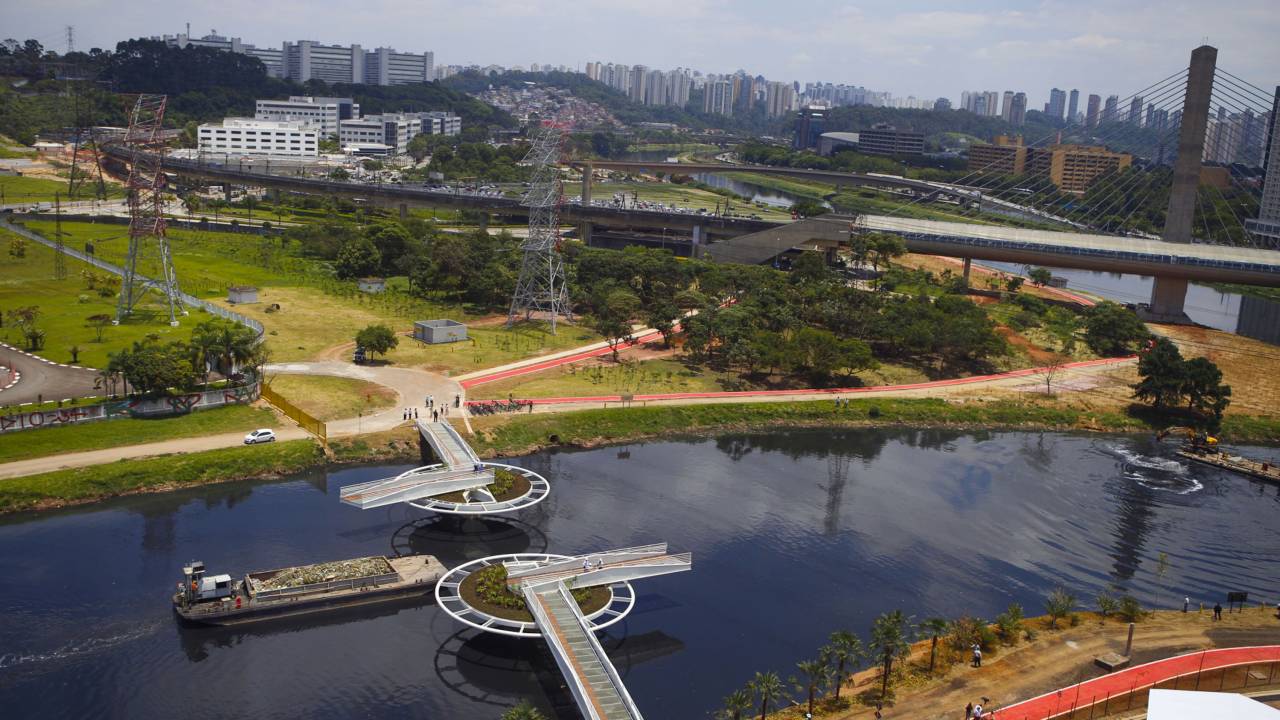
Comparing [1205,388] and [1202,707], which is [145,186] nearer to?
[1202,707]

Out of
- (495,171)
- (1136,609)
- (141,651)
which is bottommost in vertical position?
(141,651)

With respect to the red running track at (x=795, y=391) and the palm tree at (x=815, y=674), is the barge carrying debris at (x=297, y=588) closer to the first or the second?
the palm tree at (x=815, y=674)

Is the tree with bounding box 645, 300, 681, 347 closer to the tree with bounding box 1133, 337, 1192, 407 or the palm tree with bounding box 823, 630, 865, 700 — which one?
the tree with bounding box 1133, 337, 1192, 407

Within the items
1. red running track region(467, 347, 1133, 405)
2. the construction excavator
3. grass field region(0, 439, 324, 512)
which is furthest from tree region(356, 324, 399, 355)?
the construction excavator

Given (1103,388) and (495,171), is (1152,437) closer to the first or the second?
(1103,388)

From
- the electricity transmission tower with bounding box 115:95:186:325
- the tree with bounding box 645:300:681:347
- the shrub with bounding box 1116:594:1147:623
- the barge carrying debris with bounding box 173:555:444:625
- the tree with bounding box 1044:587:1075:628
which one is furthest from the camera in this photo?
the tree with bounding box 645:300:681:347

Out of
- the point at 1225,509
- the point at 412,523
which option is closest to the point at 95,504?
the point at 412,523
